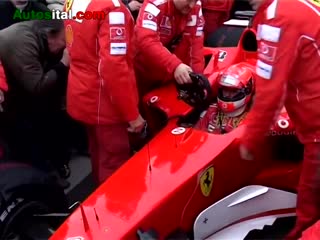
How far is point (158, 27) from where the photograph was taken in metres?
3.64

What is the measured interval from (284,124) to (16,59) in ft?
4.99

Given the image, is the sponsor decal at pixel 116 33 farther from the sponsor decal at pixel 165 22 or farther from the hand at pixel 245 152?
the hand at pixel 245 152

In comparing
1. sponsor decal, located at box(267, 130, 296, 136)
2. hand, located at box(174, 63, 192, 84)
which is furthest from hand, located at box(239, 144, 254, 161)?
hand, located at box(174, 63, 192, 84)

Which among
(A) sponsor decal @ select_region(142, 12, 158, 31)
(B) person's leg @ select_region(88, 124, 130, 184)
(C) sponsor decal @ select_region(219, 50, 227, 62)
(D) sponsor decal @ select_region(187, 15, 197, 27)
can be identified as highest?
(A) sponsor decal @ select_region(142, 12, 158, 31)

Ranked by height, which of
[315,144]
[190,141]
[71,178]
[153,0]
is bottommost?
[71,178]

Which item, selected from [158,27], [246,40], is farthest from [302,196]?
[158,27]

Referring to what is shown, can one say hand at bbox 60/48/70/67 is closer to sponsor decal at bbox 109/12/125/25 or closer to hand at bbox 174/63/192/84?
sponsor decal at bbox 109/12/125/25

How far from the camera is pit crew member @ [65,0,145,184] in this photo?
308cm

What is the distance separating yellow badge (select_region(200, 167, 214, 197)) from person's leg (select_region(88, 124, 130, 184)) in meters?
0.75

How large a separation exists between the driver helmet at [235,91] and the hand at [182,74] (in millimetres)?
245

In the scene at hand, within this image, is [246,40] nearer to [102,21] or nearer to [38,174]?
[102,21]

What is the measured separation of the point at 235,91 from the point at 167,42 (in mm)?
849

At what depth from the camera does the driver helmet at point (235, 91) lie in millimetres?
3117

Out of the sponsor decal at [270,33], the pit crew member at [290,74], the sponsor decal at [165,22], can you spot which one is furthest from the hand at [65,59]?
the sponsor decal at [270,33]
